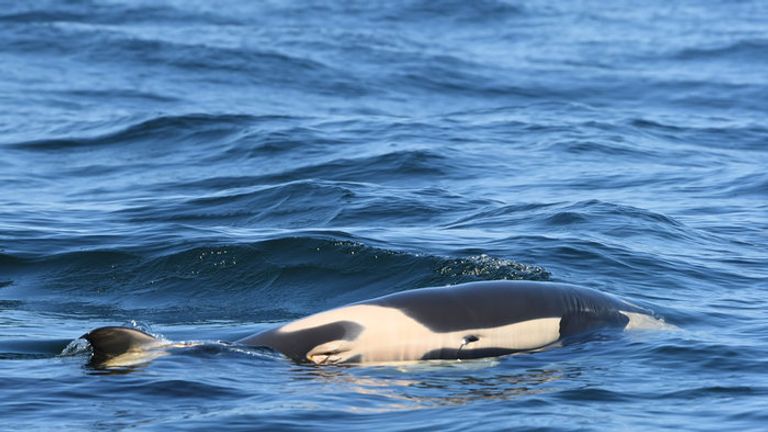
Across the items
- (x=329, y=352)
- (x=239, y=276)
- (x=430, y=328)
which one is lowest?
(x=329, y=352)

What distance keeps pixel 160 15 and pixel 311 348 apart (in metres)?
28.3

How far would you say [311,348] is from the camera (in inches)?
364

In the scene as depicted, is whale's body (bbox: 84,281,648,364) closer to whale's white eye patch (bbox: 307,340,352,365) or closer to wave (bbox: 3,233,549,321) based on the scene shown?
whale's white eye patch (bbox: 307,340,352,365)

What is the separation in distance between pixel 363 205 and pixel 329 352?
22.9 ft

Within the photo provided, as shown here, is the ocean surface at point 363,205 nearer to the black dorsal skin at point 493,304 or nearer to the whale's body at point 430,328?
the whale's body at point 430,328

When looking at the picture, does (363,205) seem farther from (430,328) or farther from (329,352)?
(329,352)

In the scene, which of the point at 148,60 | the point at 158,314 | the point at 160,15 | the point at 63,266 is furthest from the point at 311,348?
the point at 160,15

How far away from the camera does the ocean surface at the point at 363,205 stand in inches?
346

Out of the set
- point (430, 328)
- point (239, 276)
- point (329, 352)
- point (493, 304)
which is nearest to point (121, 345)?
point (329, 352)

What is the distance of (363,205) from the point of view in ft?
53.0

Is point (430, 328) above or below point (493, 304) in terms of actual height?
below

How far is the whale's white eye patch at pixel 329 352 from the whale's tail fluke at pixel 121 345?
974 mm

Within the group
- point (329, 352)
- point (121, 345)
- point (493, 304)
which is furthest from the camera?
point (493, 304)

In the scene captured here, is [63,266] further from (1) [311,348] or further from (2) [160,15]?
(2) [160,15]
